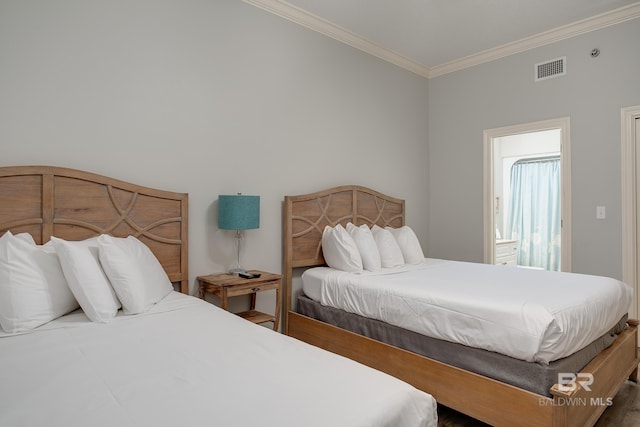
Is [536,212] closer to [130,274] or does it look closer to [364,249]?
[364,249]

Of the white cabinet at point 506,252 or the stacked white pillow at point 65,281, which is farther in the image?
the white cabinet at point 506,252

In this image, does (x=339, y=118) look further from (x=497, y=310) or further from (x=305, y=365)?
(x=305, y=365)

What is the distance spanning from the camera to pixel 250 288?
2594mm

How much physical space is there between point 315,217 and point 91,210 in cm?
173

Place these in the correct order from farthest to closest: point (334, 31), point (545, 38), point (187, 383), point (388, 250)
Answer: point (545, 38) → point (334, 31) → point (388, 250) → point (187, 383)

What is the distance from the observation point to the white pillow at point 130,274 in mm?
1844

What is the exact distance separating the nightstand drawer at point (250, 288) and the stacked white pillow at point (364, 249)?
0.62 m

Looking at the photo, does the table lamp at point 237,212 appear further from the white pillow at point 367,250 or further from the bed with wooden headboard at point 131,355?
the white pillow at point 367,250

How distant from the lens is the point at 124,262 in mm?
1901

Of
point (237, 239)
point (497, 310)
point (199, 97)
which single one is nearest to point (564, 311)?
point (497, 310)

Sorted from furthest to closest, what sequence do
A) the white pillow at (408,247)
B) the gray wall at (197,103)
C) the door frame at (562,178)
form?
the door frame at (562,178)
the white pillow at (408,247)
the gray wall at (197,103)

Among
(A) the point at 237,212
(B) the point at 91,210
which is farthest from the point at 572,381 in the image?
(B) the point at 91,210
